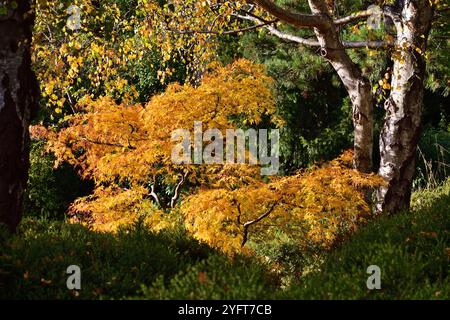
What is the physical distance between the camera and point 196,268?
435 centimetres

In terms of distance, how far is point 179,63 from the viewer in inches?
584

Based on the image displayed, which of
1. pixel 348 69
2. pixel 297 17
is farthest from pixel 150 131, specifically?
pixel 348 69

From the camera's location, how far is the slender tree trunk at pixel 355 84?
25.5ft

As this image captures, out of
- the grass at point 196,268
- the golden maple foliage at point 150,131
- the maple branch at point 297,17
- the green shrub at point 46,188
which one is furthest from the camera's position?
the green shrub at point 46,188

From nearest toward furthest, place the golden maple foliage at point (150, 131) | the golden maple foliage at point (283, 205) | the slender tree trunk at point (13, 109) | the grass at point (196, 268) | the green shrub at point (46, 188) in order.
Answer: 1. the grass at point (196, 268)
2. the slender tree trunk at point (13, 109)
3. the golden maple foliage at point (283, 205)
4. the golden maple foliage at point (150, 131)
5. the green shrub at point (46, 188)

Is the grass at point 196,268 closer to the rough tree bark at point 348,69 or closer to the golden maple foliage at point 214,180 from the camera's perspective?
the golden maple foliage at point 214,180

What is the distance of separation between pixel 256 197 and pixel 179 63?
27.3 feet

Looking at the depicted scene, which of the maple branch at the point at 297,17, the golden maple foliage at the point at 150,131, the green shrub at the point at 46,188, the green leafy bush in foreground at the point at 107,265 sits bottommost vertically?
the green shrub at the point at 46,188

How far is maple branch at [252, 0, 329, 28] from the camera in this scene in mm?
7156

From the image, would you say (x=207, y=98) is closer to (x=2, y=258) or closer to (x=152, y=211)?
(x=152, y=211)

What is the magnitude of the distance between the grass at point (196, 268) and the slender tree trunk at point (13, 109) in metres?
0.36

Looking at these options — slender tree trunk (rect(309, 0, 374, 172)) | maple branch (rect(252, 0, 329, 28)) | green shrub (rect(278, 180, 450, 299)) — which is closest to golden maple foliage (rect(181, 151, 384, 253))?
slender tree trunk (rect(309, 0, 374, 172))

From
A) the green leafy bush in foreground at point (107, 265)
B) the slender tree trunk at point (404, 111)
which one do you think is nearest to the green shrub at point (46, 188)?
the slender tree trunk at point (404, 111)

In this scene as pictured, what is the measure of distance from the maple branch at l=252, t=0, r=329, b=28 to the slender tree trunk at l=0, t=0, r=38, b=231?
9.58 feet
